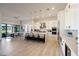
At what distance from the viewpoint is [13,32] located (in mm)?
3283

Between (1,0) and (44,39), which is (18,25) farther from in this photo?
(44,39)

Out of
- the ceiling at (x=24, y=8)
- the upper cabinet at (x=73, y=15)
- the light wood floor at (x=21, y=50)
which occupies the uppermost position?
the ceiling at (x=24, y=8)

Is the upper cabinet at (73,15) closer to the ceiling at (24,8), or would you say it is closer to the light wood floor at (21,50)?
the ceiling at (24,8)

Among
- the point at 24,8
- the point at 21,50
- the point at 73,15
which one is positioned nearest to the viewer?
the point at 73,15

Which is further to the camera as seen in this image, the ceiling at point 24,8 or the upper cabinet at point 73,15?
the ceiling at point 24,8

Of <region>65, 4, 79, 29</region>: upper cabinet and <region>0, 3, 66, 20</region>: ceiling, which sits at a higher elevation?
<region>0, 3, 66, 20</region>: ceiling

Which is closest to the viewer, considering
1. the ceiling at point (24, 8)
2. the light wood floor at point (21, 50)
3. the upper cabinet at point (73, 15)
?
the upper cabinet at point (73, 15)

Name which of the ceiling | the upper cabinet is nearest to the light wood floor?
the ceiling

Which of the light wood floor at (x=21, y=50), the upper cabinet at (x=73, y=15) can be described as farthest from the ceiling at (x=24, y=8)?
the light wood floor at (x=21, y=50)

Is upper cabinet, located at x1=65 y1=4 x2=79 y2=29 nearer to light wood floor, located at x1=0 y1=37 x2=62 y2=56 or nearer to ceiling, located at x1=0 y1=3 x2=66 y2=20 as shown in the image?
ceiling, located at x1=0 y1=3 x2=66 y2=20

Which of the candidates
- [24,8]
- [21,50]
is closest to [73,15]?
[24,8]

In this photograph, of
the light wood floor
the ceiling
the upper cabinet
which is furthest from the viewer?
the light wood floor

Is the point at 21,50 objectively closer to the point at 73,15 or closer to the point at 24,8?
the point at 24,8

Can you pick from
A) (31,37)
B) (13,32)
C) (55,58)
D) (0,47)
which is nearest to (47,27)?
(31,37)
